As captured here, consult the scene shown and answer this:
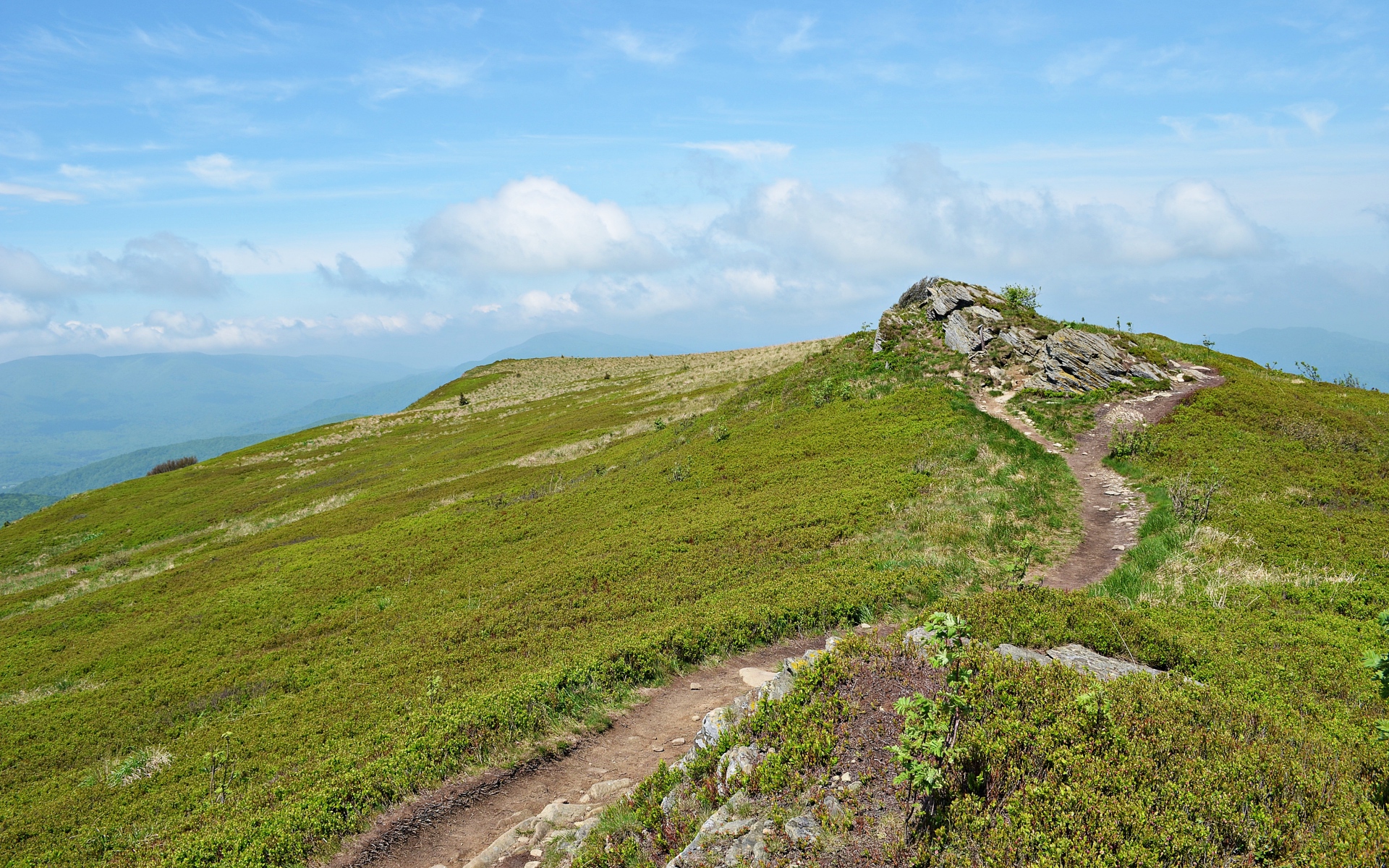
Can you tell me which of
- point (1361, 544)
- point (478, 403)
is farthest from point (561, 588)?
point (478, 403)

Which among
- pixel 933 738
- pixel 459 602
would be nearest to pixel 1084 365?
pixel 933 738

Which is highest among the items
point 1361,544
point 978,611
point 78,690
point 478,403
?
point 478,403

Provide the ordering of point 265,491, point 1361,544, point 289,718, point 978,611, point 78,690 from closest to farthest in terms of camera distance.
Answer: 1. point 978,611
2. point 1361,544
3. point 289,718
4. point 78,690
5. point 265,491

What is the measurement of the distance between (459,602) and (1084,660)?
2077 cm

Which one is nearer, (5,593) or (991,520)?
(991,520)

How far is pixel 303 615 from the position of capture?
2558 centimetres

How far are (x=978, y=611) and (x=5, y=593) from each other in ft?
218

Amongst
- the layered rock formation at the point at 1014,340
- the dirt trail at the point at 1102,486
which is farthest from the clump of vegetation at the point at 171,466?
the dirt trail at the point at 1102,486

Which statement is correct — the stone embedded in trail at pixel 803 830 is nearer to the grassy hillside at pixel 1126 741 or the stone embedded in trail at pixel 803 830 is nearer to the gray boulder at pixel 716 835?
the grassy hillside at pixel 1126 741

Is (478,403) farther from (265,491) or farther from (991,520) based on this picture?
(991,520)

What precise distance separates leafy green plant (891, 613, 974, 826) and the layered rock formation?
30854mm

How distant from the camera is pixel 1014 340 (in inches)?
1492

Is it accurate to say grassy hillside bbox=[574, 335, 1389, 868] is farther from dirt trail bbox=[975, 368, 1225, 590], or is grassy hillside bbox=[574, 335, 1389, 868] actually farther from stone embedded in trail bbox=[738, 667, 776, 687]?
stone embedded in trail bbox=[738, 667, 776, 687]

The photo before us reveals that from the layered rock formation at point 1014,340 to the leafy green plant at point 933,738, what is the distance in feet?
101
